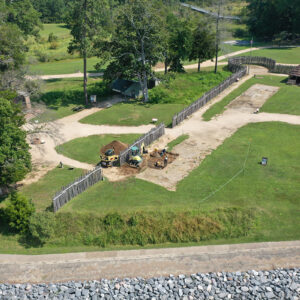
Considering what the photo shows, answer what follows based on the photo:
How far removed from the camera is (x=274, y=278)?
2580 centimetres

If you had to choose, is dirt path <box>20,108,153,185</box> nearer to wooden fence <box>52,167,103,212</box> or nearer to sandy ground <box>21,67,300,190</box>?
sandy ground <box>21,67,300,190</box>

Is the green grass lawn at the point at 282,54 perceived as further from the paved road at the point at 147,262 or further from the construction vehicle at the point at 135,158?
the paved road at the point at 147,262

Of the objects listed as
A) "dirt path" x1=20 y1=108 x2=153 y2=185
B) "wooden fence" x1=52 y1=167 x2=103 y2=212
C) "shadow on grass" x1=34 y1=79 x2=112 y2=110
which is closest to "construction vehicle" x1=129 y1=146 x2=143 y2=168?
"dirt path" x1=20 y1=108 x2=153 y2=185

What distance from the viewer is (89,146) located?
43250mm

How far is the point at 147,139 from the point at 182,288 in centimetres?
2074

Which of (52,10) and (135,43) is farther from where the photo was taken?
(52,10)

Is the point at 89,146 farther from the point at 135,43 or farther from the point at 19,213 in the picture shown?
the point at 135,43

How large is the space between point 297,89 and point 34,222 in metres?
49.5

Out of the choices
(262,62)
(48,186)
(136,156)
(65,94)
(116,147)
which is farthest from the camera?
(262,62)

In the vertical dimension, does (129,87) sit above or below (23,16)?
below

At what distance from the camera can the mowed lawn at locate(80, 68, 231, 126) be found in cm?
5097

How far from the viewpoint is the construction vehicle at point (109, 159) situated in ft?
124

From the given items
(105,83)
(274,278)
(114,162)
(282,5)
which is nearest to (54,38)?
(105,83)

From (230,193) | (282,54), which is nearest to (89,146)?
(230,193)
